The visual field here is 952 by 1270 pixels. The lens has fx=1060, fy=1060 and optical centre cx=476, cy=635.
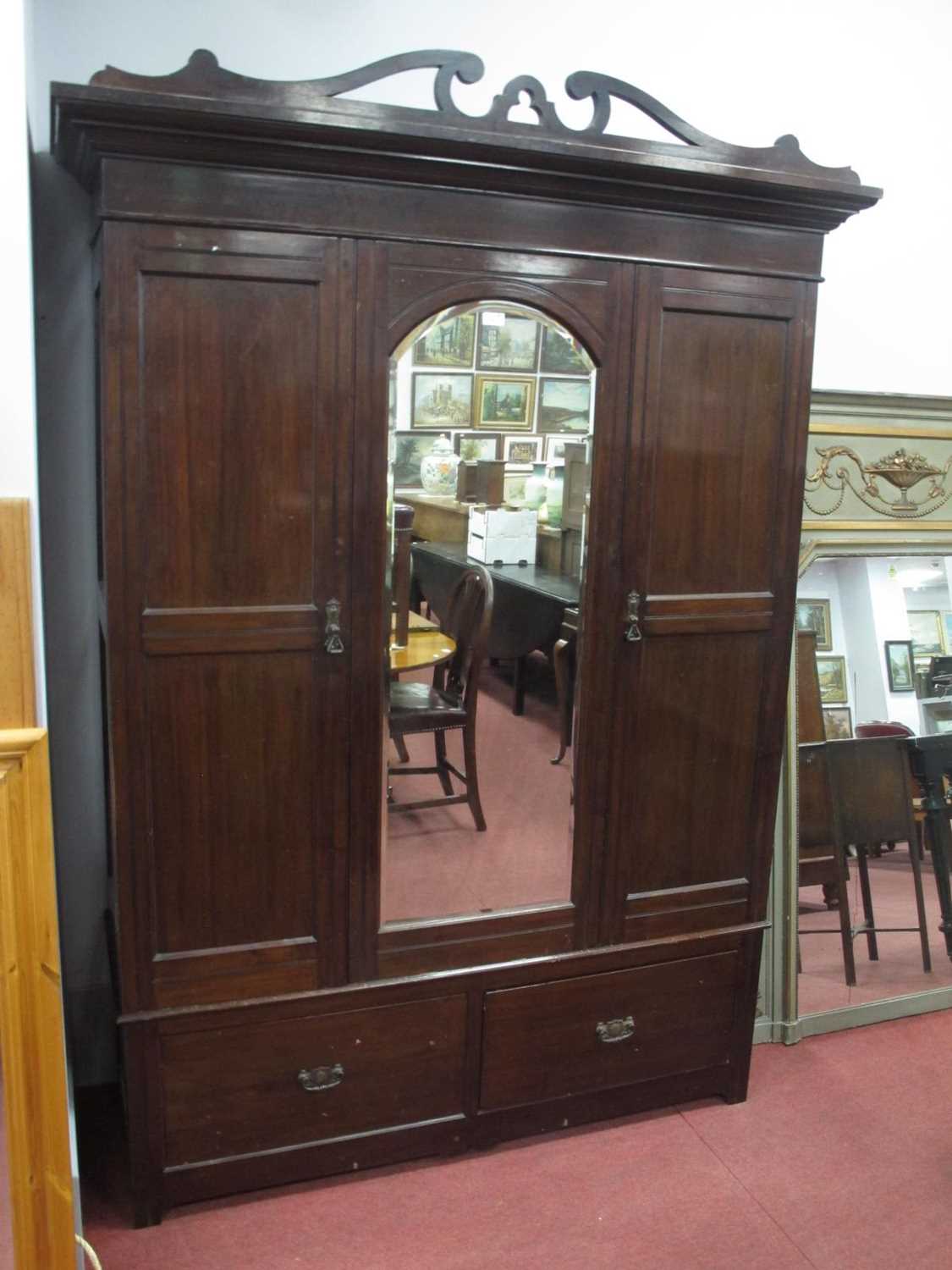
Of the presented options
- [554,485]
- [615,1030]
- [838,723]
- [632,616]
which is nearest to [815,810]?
[838,723]

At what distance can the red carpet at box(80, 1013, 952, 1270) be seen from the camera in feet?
6.18

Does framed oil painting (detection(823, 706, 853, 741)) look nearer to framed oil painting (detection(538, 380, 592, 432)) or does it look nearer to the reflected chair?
the reflected chair

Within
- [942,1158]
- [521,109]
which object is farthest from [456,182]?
[942,1158]

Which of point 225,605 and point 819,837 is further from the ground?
point 225,605

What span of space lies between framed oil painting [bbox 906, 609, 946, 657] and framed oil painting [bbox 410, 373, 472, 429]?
1.38 metres

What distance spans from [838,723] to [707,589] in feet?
2.43

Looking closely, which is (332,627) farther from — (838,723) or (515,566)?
(838,723)

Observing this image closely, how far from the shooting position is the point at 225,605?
1762 millimetres

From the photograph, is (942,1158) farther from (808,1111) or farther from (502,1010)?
(502,1010)

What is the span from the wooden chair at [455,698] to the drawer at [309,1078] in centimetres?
41

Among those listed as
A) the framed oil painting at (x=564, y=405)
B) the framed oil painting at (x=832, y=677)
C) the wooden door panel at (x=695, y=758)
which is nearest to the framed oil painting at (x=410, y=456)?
the framed oil painting at (x=564, y=405)

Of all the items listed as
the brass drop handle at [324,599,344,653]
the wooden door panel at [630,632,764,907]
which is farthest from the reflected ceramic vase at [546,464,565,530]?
the brass drop handle at [324,599,344,653]

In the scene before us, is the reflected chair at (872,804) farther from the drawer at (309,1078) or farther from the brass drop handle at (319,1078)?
the brass drop handle at (319,1078)

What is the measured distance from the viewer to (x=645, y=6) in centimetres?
231
